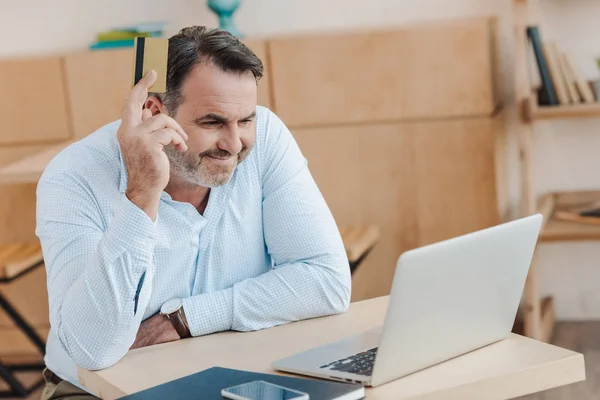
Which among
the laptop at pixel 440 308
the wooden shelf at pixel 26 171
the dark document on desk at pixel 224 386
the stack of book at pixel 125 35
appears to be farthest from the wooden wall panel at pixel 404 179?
the dark document on desk at pixel 224 386

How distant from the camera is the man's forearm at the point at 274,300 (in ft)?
6.41

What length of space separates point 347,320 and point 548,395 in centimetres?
157

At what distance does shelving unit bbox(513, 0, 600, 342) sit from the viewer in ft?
11.6

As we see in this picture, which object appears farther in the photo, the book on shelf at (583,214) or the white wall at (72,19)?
the white wall at (72,19)

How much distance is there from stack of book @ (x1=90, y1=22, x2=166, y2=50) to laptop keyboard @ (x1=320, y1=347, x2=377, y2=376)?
8.46ft

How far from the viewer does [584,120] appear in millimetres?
3934

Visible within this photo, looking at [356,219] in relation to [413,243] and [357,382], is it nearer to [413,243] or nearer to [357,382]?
[413,243]

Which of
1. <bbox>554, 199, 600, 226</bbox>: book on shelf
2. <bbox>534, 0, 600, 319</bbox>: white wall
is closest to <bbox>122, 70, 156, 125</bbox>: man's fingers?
<bbox>554, 199, 600, 226</bbox>: book on shelf

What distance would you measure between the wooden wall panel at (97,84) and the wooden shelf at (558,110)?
1574mm

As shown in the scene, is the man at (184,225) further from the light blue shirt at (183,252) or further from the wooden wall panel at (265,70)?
the wooden wall panel at (265,70)

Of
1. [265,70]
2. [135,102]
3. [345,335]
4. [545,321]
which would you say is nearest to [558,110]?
[545,321]

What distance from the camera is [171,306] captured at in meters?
1.99

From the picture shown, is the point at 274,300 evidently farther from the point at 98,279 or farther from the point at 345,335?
the point at 98,279

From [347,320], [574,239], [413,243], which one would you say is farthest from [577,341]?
[347,320]
